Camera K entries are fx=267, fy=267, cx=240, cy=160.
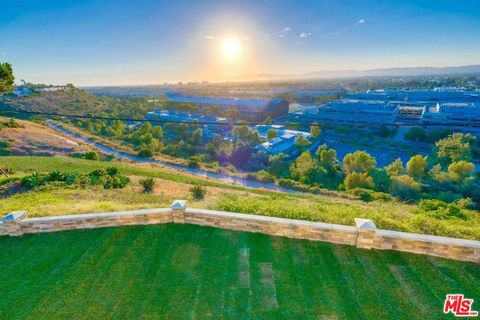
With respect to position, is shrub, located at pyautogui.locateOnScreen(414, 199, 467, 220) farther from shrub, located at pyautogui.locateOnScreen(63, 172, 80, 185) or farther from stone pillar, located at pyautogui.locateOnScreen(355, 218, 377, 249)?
shrub, located at pyautogui.locateOnScreen(63, 172, 80, 185)

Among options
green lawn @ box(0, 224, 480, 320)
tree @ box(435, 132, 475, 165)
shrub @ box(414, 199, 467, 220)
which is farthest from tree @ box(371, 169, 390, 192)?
green lawn @ box(0, 224, 480, 320)

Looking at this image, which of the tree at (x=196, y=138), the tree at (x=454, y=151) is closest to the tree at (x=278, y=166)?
the tree at (x=196, y=138)

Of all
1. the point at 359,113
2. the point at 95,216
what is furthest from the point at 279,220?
the point at 359,113

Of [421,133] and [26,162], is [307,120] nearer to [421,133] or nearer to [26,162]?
[421,133]

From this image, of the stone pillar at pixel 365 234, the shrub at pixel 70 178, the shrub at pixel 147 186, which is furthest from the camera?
the shrub at pixel 70 178

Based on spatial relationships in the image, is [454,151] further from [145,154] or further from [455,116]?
[145,154]

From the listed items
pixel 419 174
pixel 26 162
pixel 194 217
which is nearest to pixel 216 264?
pixel 194 217

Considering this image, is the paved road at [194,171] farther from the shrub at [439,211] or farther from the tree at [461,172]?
the tree at [461,172]
